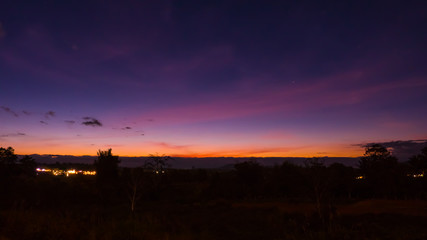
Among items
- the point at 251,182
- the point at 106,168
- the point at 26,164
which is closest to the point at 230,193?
the point at 251,182

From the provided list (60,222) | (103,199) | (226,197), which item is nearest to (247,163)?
(226,197)

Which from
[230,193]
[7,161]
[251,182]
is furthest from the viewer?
[251,182]

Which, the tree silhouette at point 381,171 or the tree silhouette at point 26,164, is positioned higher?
the tree silhouette at point 26,164

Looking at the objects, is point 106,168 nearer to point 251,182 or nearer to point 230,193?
point 230,193

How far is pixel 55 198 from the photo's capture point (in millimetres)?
30312

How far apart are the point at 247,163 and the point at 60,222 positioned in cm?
3996

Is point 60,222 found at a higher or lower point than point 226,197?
higher

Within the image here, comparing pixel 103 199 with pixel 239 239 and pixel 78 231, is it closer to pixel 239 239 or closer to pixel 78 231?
pixel 239 239

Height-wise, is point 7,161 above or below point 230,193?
above

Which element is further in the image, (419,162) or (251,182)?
(251,182)

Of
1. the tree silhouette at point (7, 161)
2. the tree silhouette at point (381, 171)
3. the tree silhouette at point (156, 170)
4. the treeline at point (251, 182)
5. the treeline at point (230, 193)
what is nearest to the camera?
the treeline at point (230, 193)

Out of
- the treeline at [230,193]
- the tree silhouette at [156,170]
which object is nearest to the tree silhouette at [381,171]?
the treeline at [230,193]

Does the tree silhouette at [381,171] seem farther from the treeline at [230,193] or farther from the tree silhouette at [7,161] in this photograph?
the tree silhouette at [7,161]

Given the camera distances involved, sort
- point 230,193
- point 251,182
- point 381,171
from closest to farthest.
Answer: point 381,171 < point 230,193 < point 251,182
